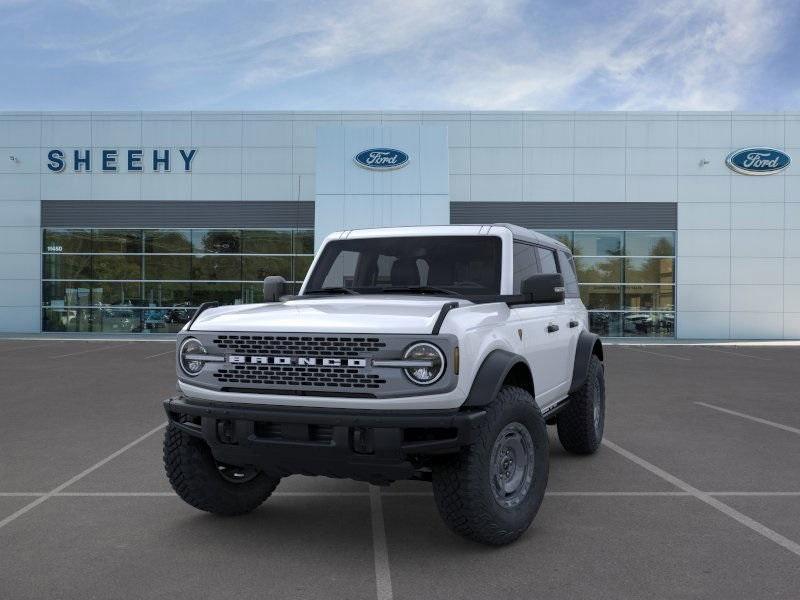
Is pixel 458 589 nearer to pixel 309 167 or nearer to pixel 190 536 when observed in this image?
pixel 190 536

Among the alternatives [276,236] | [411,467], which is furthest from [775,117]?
[411,467]

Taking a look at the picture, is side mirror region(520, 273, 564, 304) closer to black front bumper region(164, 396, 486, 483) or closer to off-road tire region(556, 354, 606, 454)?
black front bumper region(164, 396, 486, 483)

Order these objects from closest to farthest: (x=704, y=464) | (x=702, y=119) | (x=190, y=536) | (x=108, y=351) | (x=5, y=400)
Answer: (x=190, y=536)
(x=704, y=464)
(x=5, y=400)
(x=108, y=351)
(x=702, y=119)

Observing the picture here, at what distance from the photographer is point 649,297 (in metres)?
27.2

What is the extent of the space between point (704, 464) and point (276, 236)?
22771 millimetres

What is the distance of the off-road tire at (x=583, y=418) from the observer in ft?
20.1

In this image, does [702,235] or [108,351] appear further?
[702,235]

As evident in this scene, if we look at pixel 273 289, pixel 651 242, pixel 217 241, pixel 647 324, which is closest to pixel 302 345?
pixel 273 289

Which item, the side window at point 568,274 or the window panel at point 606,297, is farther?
the window panel at point 606,297

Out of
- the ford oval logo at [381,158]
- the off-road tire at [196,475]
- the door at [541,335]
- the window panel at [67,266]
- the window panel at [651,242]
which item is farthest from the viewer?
the window panel at [67,266]

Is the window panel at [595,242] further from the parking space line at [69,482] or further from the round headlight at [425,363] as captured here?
the round headlight at [425,363]

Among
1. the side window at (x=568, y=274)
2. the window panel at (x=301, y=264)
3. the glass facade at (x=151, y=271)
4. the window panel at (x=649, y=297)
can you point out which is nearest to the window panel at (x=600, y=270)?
the window panel at (x=649, y=297)

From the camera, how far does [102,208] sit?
2742 centimetres

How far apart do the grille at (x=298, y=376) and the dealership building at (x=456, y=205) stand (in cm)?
2263
